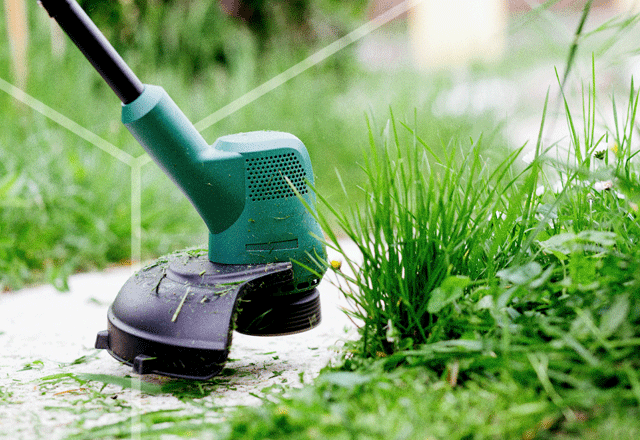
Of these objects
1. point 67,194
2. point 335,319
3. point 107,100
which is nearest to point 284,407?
point 335,319

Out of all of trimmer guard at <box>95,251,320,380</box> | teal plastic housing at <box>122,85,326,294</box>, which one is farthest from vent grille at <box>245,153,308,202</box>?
trimmer guard at <box>95,251,320,380</box>

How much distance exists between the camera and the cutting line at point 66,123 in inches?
112

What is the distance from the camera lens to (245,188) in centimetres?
118

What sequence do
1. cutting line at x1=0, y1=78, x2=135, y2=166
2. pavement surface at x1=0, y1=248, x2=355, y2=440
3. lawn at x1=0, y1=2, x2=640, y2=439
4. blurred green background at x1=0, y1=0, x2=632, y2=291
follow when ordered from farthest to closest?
cutting line at x1=0, y1=78, x2=135, y2=166
blurred green background at x1=0, y1=0, x2=632, y2=291
pavement surface at x1=0, y1=248, x2=355, y2=440
lawn at x1=0, y1=2, x2=640, y2=439

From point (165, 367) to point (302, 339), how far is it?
444 millimetres

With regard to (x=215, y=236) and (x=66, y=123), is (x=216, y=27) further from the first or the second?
(x=215, y=236)

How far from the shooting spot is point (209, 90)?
3811 millimetres

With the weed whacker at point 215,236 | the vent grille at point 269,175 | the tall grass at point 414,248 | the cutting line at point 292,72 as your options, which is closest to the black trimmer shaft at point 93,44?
the weed whacker at point 215,236

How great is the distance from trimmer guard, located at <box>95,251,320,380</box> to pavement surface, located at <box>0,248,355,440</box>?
0.06m

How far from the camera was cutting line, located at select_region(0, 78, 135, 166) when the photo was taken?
2.84m

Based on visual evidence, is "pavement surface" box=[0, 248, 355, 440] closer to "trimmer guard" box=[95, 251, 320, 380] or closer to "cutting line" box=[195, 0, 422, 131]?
"trimmer guard" box=[95, 251, 320, 380]

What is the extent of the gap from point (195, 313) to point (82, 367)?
0.37 metres

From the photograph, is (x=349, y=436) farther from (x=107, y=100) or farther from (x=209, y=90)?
(x=209, y=90)

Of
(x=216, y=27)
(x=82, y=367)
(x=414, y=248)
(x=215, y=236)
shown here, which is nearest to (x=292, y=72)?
(x=216, y=27)
